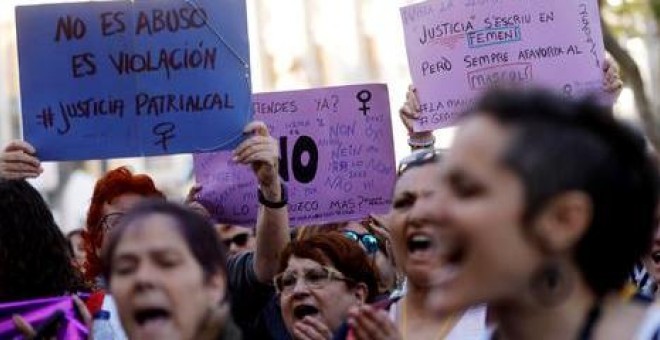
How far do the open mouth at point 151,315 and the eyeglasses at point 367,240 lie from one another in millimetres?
2415

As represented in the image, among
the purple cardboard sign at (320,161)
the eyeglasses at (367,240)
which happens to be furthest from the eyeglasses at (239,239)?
the eyeglasses at (367,240)

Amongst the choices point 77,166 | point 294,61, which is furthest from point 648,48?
point 77,166

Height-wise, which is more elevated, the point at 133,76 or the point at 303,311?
the point at 133,76

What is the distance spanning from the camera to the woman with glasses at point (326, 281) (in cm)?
615

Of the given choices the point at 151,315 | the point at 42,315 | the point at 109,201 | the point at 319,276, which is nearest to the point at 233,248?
the point at 109,201

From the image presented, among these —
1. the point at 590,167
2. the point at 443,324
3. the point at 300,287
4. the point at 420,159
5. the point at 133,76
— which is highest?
the point at 133,76

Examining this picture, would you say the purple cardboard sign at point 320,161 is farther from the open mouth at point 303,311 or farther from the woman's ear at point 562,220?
the woman's ear at point 562,220

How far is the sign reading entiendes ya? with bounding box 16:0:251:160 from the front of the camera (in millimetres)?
6469

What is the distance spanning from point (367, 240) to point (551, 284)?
3304 millimetres

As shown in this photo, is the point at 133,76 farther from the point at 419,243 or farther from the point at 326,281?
the point at 419,243

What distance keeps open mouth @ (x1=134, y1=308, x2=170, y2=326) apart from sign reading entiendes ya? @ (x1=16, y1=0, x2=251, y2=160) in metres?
2.42

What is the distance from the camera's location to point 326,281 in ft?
20.2

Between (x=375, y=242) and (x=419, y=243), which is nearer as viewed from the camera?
(x=419, y=243)

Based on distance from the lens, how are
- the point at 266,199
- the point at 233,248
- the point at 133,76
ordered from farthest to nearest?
the point at 233,248 < the point at 133,76 < the point at 266,199
